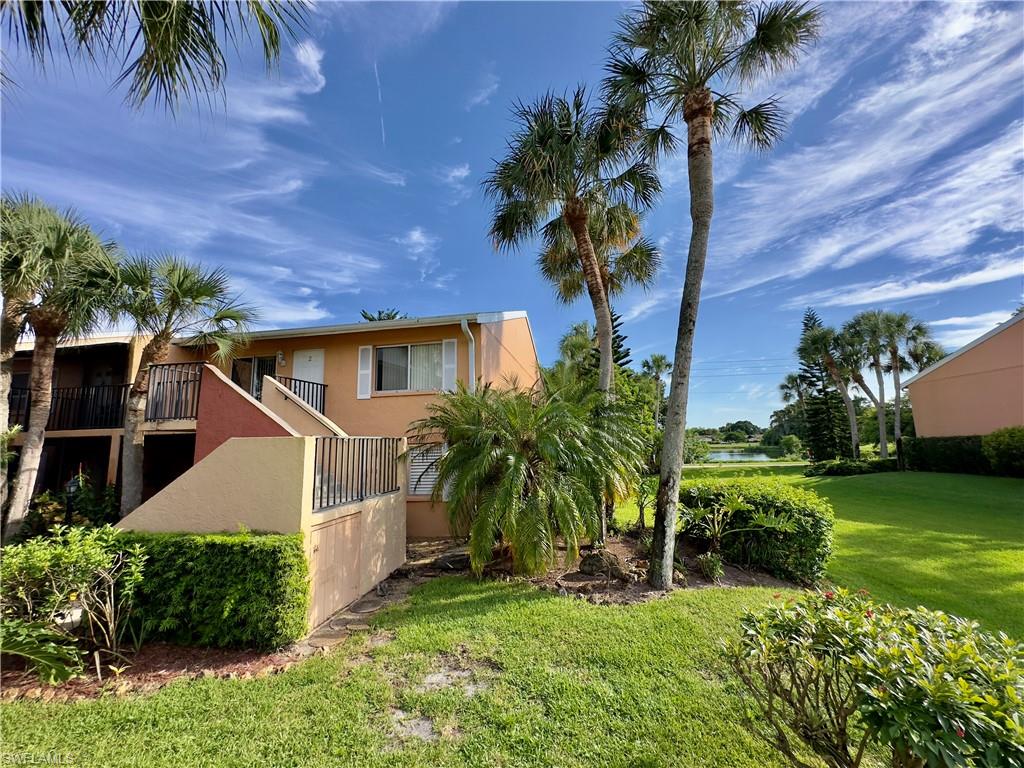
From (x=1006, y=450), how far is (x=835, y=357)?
15314 millimetres

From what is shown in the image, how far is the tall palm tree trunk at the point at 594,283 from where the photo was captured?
10.2 metres

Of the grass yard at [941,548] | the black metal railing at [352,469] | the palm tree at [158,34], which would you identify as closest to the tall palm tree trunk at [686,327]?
the grass yard at [941,548]

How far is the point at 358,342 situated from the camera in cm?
1222

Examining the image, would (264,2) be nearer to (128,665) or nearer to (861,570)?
(128,665)

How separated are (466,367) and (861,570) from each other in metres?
9.75

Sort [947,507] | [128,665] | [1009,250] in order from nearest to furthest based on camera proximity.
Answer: [128,665], [947,507], [1009,250]

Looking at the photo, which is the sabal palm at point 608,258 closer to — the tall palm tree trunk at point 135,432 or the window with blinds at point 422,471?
the window with blinds at point 422,471

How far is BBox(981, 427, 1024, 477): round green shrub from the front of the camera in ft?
56.5

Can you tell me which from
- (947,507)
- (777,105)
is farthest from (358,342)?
(947,507)

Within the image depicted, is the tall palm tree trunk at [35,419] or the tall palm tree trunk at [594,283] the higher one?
the tall palm tree trunk at [594,283]

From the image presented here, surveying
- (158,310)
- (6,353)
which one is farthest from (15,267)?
(158,310)

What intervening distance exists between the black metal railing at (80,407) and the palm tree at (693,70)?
15421mm

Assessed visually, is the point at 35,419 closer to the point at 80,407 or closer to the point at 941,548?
the point at 80,407

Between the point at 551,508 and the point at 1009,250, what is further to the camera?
the point at 1009,250
